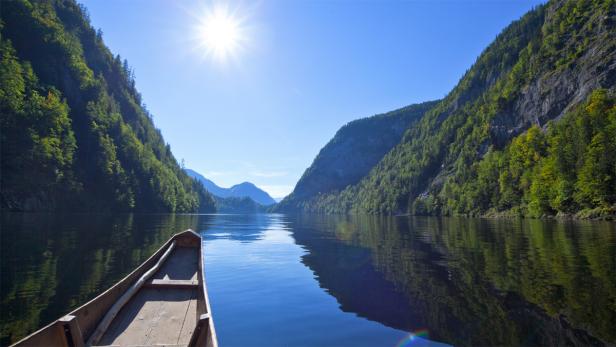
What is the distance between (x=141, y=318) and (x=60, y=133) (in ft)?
314

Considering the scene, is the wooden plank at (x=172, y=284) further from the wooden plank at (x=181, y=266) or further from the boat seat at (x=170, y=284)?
the wooden plank at (x=181, y=266)

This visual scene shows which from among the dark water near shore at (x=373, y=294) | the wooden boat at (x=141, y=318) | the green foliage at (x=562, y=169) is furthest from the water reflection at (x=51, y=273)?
the green foliage at (x=562, y=169)

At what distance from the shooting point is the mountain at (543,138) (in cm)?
6247

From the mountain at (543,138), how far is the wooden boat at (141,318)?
225 ft

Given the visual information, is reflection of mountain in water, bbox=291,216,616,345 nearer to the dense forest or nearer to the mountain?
the mountain

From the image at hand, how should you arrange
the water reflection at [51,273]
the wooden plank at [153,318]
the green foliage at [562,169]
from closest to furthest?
the wooden plank at [153,318]
the water reflection at [51,273]
the green foliage at [562,169]

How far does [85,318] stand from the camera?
26.2ft

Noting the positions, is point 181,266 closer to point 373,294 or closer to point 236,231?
point 373,294

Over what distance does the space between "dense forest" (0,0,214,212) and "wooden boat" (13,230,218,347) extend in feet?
255

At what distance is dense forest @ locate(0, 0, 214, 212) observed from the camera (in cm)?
6962

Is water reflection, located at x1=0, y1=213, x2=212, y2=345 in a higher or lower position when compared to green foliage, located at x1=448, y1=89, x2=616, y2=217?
lower

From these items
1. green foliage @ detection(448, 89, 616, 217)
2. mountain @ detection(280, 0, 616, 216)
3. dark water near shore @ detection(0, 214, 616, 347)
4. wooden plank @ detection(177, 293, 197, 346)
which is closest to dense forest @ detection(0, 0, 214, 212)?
dark water near shore @ detection(0, 214, 616, 347)

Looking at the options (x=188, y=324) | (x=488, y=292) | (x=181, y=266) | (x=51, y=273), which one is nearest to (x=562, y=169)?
(x=488, y=292)

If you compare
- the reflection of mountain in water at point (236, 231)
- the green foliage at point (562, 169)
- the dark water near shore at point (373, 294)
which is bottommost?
the dark water near shore at point (373, 294)
